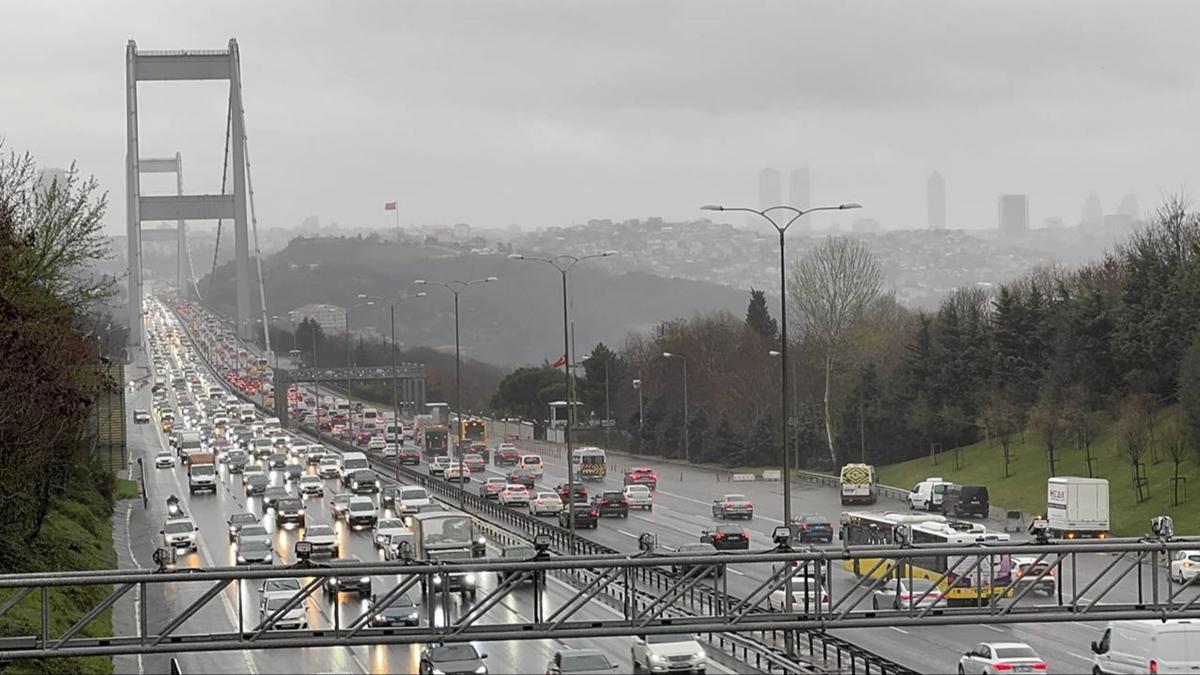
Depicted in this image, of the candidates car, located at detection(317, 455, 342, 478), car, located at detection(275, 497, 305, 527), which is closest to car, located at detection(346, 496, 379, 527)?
car, located at detection(275, 497, 305, 527)

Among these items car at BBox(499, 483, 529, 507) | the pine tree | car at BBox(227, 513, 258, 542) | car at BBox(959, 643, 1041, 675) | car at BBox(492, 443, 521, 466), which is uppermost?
the pine tree

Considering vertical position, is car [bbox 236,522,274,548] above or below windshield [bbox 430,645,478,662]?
below

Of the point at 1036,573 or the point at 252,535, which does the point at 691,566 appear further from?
the point at 252,535

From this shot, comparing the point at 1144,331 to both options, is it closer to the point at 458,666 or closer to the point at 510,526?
the point at 510,526

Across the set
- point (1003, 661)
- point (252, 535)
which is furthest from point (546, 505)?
point (1003, 661)

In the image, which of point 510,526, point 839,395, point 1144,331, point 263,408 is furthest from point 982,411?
point 263,408

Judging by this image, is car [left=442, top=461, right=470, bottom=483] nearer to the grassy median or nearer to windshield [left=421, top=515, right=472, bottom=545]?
the grassy median
